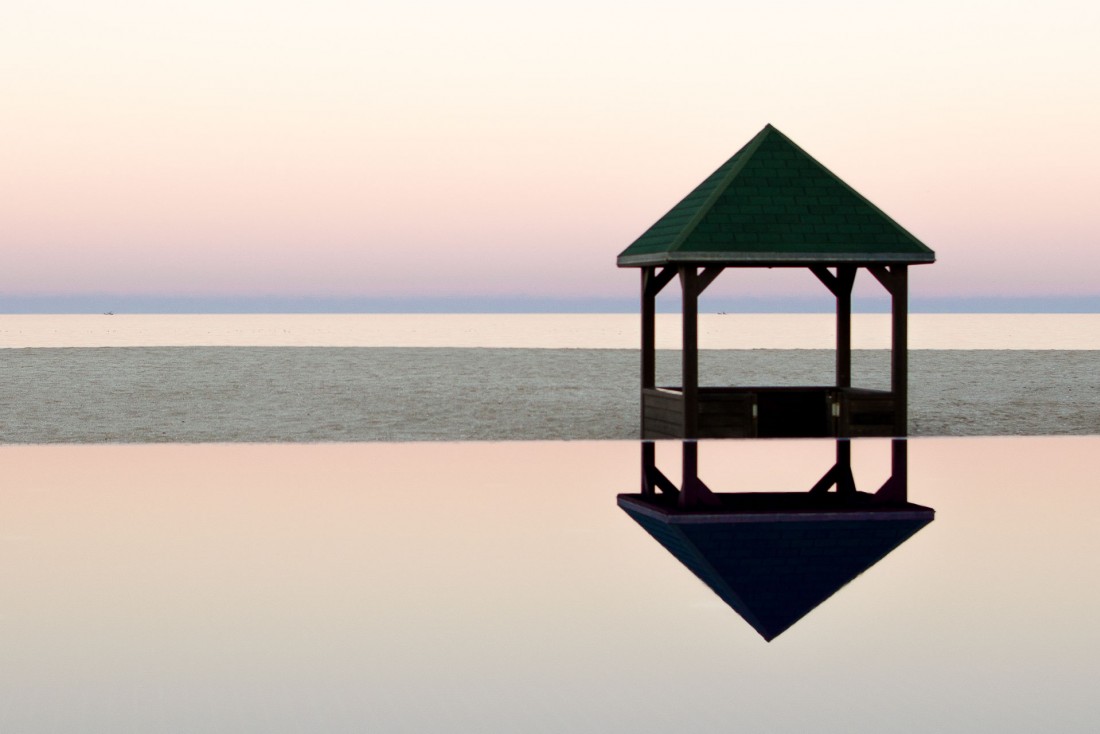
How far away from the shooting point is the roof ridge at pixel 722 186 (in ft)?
49.9

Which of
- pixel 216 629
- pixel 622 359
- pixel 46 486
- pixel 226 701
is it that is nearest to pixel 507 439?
pixel 46 486

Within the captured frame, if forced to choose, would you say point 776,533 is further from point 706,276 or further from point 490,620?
point 706,276

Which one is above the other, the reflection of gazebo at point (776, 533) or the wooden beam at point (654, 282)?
the wooden beam at point (654, 282)

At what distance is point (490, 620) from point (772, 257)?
8.77 metres

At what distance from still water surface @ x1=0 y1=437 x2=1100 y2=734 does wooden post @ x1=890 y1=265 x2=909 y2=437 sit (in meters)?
3.32

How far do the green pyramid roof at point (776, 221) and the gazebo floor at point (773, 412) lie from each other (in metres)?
1.90

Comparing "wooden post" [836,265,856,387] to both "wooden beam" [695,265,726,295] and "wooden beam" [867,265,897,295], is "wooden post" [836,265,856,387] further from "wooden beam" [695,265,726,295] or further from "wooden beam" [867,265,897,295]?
"wooden beam" [695,265,726,295]

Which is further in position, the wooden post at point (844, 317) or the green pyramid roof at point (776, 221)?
the wooden post at point (844, 317)

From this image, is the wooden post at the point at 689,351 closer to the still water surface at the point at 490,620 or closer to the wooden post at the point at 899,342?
the wooden post at the point at 899,342

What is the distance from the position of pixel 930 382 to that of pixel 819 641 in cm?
2107

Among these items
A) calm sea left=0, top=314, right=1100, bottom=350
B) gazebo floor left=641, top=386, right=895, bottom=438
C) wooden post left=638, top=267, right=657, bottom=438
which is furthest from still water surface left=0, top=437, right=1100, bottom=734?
calm sea left=0, top=314, right=1100, bottom=350

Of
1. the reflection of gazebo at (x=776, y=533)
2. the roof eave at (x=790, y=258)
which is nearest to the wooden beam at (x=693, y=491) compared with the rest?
the reflection of gazebo at (x=776, y=533)

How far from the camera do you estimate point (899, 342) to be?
1617cm

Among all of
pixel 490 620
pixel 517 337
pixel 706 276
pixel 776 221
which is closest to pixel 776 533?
pixel 490 620
